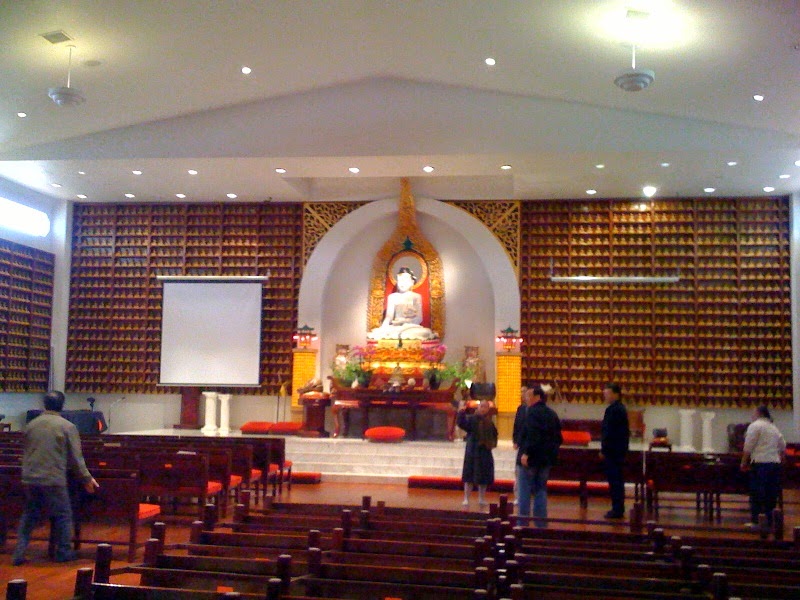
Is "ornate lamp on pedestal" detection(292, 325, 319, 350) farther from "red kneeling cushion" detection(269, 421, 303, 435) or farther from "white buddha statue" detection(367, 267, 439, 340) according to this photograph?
"red kneeling cushion" detection(269, 421, 303, 435)

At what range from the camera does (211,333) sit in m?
18.6

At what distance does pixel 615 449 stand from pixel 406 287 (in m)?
8.82

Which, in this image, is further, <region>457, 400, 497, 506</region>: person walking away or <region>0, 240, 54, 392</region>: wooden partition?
<region>0, 240, 54, 392</region>: wooden partition

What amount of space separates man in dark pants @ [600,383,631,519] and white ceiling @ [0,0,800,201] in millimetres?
4887

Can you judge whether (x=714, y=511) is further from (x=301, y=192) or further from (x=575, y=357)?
(x=301, y=192)

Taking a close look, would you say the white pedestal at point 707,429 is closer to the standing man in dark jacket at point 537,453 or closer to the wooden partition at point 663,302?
the wooden partition at point 663,302

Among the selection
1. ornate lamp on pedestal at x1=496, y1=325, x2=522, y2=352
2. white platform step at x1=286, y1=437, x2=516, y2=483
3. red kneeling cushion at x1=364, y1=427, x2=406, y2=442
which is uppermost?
ornate lamp on pedestal at x1=496, y1=325, x2=522, y2=352

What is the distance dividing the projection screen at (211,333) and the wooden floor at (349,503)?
5.50m

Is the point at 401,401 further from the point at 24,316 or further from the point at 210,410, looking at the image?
the point at 24,316

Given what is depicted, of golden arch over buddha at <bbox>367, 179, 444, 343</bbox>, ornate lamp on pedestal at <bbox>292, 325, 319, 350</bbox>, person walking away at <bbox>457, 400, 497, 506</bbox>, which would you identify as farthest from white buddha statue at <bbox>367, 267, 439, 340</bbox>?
person walking away at <bbox>457, 400, 497, 506</bbox>

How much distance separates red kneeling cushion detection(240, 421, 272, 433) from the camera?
16875 mm

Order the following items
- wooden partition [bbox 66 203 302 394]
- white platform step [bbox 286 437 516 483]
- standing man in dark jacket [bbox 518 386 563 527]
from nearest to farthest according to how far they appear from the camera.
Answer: standing man in dark jacket [bbox 518 386 563 527], white platform step [bbox 286 437 516 483], wooden partition [bbox 66 203 302 394]

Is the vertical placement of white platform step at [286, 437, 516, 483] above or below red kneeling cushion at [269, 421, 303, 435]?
below

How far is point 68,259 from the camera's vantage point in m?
19.1
